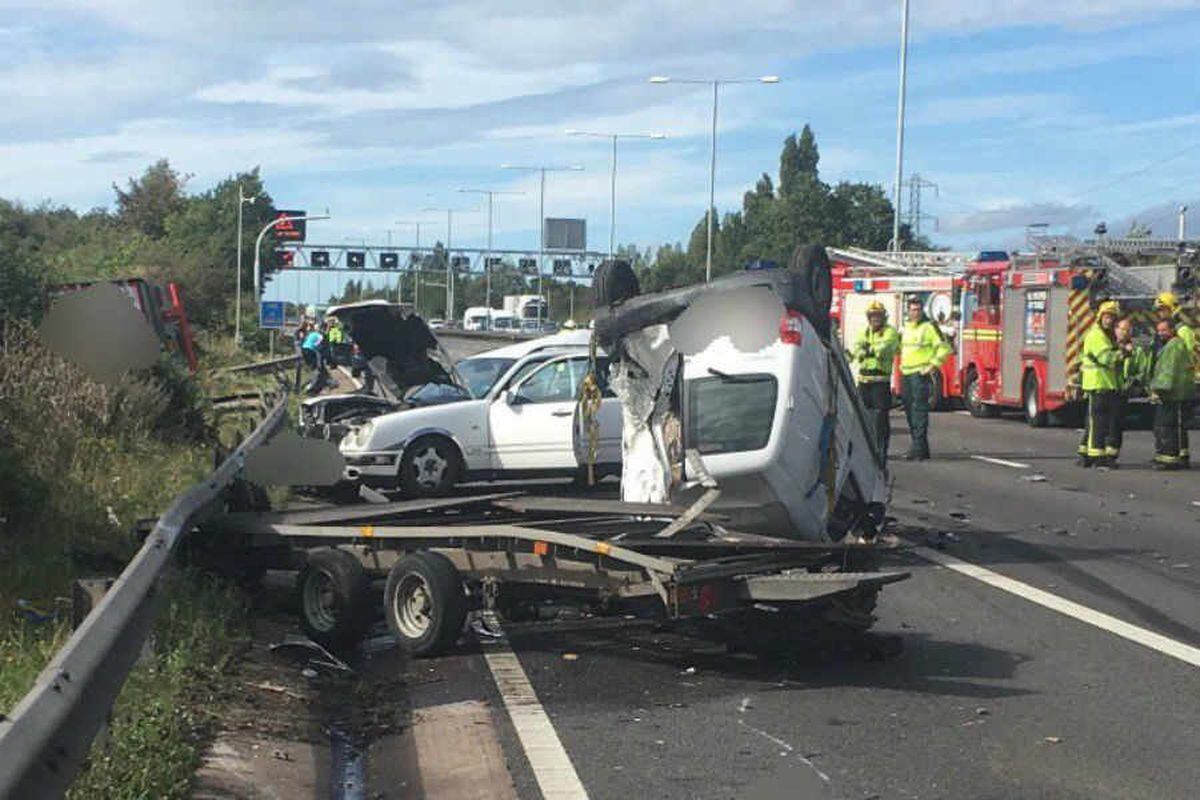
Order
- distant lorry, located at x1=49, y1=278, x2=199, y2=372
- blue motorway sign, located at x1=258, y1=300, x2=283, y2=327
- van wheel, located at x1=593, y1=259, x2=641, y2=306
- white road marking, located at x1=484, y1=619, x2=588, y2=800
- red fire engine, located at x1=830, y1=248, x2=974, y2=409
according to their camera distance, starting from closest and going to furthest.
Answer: white road marking, located at x1=484, y1=619, x2=588, y2=800
van wheel, located at x1=593, y1=259, x2=641, y2=306
distant lorry, located at x1=49, y1=278, x2=199, y2=372
red fire engine, located at x1=830, y1=248, x2=974, y2=409
blue motorway sign, located at x1=258, y1=300, x2=283, y2=327

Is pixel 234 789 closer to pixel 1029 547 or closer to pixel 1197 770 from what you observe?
pixel 1197 770

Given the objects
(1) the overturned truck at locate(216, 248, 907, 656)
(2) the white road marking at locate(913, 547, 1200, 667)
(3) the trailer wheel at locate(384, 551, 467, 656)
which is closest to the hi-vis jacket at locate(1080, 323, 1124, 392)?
(2) the white road marking at locate(913, 547, 1200, 667)

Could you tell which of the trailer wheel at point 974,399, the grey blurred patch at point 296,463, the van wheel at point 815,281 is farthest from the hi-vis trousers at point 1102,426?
the van wheel at point 815,281

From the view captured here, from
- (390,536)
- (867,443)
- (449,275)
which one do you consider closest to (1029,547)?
(867,443)

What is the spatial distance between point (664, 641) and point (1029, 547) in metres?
4.78

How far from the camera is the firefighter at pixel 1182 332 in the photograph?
19156mm

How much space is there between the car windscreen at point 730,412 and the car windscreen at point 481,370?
10765 mm

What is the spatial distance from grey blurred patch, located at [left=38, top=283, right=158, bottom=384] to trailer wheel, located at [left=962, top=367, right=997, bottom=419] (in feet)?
69.4

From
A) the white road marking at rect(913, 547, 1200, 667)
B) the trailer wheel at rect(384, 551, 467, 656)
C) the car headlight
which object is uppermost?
the car headlight

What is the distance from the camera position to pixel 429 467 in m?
16.6

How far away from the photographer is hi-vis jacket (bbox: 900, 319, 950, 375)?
1967cm

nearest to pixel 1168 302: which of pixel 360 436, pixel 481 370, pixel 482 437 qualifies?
pixel 481 370

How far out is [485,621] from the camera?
370 inches

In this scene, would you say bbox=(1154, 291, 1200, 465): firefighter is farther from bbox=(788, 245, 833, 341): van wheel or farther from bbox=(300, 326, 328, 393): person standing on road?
bbox=(300, 326, 328, 393): person standing on road
